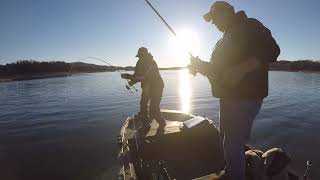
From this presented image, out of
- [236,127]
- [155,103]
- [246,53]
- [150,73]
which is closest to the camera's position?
[246,53]

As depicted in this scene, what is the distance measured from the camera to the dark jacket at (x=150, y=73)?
11.8 meters

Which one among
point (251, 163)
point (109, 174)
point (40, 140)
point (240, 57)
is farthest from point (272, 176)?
point (40, 140)

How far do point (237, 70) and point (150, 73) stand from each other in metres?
7.90

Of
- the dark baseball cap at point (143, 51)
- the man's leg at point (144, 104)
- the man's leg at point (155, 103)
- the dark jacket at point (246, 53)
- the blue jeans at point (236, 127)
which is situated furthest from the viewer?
the man's leg at point (144, 104)

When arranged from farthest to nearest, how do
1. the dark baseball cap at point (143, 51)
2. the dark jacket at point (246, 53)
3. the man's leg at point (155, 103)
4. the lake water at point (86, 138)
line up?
1. the lake water at point (86, 138)
2. the man's leg at point (155, 103)
3. the dark baseball cap at point (143, 51)
4. the dark jacket at point (246, 53)

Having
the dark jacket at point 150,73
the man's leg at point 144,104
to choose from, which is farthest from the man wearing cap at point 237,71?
the man's leg at point 144,104

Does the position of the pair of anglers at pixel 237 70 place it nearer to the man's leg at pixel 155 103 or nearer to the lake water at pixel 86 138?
the man's leg at pixel 155 103

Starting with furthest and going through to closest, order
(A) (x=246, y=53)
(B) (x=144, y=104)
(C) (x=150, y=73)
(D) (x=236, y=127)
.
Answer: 1. (B) (x=144, y=104)
2. (C) (x=150, y=73)
3. (D) (x=236, y=127)
4. (A) (x=246, y=53)

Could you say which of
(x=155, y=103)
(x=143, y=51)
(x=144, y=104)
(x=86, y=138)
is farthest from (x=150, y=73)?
(x=86, y=138)

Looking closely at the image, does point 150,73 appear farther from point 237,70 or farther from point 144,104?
point 237,70

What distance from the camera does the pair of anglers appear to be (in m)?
3.96

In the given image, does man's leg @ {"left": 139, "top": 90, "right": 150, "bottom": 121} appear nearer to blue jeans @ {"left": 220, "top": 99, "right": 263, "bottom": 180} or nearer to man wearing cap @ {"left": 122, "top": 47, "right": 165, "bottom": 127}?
man wearing cap @ {"left": 122, "top": 47, "right": 165, "bottom": 127}

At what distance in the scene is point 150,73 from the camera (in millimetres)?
11781

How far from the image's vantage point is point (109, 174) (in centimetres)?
1344
